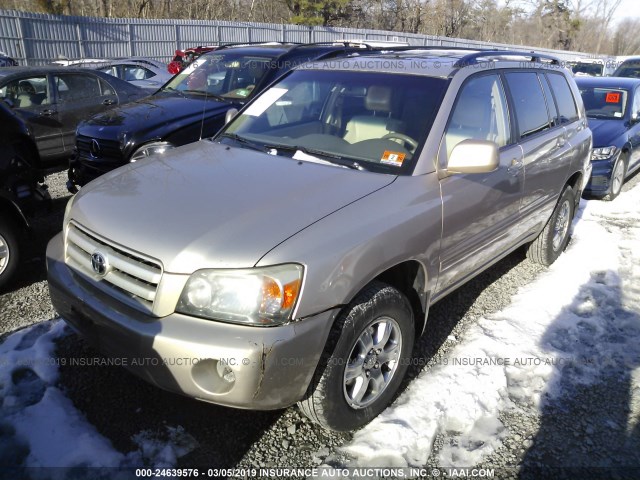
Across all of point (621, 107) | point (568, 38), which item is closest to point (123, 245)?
point (621, 107)

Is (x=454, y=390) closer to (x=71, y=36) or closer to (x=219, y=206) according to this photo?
(x=219, y=206)

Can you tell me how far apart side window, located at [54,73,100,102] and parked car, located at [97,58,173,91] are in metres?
3.31

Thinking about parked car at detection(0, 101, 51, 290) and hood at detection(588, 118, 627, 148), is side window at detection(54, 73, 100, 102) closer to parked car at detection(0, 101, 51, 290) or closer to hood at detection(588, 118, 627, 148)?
parked car at detection(0, 101, 51, 290)

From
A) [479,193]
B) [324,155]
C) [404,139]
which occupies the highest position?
[404,139]

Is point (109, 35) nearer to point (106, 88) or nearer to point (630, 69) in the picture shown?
point (106, 88)

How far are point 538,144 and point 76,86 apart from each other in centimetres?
695

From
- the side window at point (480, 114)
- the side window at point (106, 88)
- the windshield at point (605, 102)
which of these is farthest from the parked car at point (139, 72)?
the side window at point (480, 114)

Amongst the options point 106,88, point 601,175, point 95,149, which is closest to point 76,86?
point 106,88

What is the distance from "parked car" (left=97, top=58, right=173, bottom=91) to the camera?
11.5 m

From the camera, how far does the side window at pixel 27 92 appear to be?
Result: 7257mm

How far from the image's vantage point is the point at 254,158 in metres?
3.16

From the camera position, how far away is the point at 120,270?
2.42 meters

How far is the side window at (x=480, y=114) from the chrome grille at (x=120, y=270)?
1851mm

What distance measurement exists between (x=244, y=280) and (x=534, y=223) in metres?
3.02
